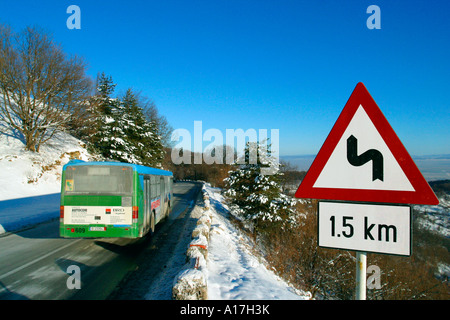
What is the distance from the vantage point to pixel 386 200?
191 cm

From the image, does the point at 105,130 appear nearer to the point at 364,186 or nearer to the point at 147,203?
the point at 147,203

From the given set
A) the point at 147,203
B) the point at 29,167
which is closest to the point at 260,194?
the point at 147,203

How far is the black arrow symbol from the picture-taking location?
77.0 inches

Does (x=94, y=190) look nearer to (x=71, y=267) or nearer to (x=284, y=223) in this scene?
(x=71, y=267)

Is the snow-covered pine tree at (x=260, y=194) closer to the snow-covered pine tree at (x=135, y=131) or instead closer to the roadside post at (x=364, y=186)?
the roadside post at (x=364, y=186)

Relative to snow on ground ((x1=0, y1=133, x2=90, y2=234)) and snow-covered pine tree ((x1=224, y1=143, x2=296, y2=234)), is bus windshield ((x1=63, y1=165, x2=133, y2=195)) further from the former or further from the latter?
snow-covered pine tree ((x1=224, y1=143, x2=296, y2=234))

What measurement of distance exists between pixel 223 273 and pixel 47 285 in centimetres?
372

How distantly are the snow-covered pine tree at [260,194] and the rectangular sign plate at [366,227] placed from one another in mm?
12694

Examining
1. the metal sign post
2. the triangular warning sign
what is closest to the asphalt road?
the metal sign post

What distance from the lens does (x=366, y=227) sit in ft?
6.30

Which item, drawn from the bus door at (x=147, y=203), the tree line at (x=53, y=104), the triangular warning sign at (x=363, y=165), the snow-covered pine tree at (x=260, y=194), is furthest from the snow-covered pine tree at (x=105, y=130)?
the triangular warning sign at (x=363, y=165)

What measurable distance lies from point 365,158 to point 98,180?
7819 millimetres
